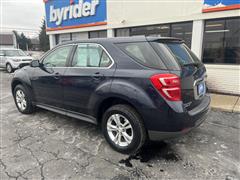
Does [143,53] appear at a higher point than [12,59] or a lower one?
lower

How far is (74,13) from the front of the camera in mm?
10602

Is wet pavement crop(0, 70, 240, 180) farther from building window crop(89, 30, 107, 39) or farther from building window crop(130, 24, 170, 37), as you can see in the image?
building window crop(89, 30, 107, 39)

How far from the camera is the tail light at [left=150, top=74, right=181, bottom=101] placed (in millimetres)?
2365

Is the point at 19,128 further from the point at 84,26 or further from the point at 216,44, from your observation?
the point at 84,26

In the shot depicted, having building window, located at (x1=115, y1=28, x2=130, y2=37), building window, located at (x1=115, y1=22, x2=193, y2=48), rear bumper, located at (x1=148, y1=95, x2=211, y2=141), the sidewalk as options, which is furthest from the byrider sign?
rear bumper, located at (x1=148, y1=95, x2=211, y2=141)

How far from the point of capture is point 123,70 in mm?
2725

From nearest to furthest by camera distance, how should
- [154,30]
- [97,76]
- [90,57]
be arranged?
[97,76] < [90,57] < [154,30]

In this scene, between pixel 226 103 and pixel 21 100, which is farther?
pixel 226 103

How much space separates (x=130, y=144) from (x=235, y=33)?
18.2 feet

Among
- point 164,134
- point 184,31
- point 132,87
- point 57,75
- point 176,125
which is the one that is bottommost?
point 164,134

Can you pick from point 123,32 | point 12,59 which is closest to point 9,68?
point 12,59

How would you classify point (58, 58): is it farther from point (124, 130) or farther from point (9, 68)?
point (9, 68)

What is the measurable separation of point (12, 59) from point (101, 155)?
12.2 m

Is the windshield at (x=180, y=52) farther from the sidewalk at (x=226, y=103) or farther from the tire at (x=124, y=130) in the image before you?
the sidewalk at (x=226, y=103)
